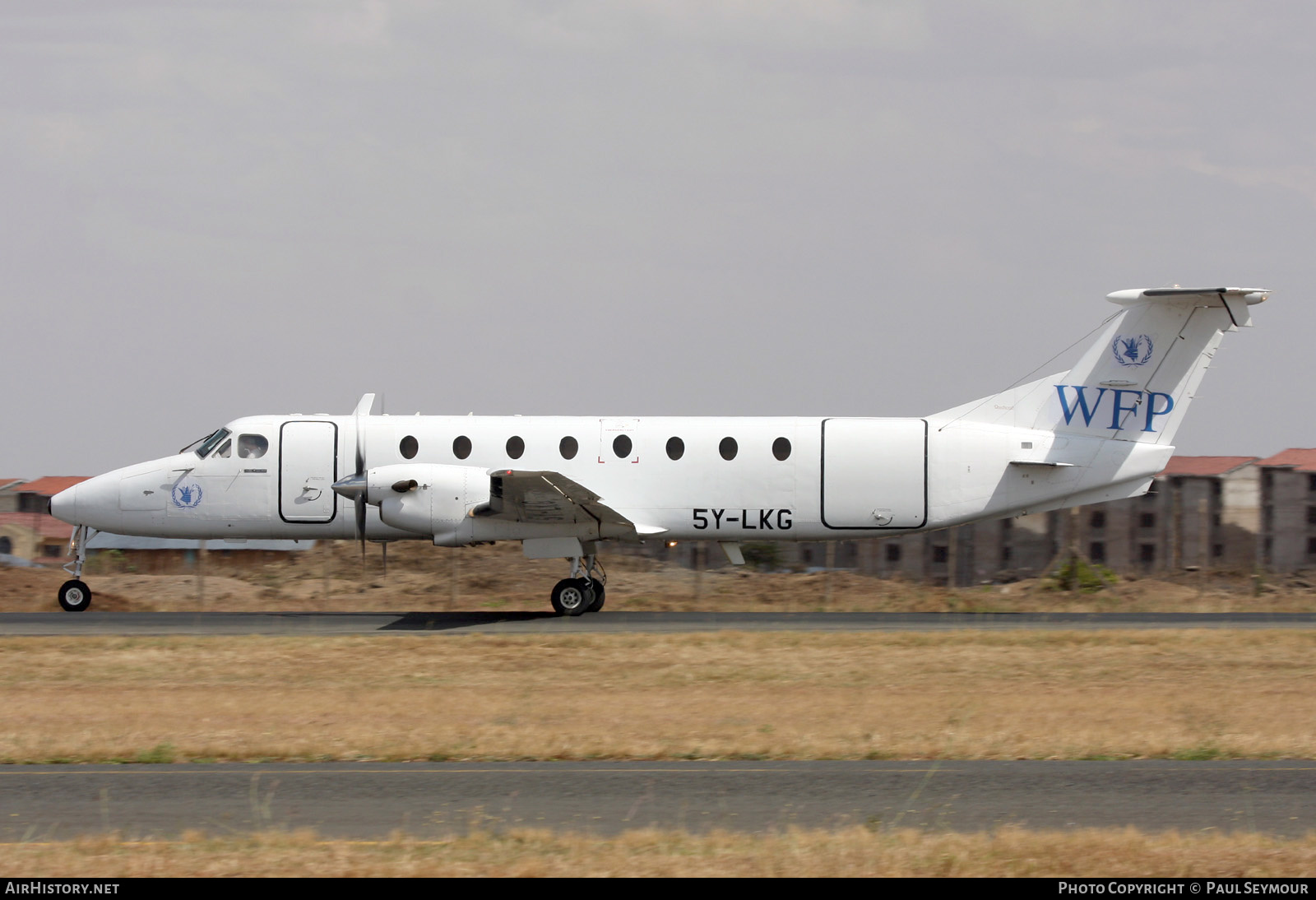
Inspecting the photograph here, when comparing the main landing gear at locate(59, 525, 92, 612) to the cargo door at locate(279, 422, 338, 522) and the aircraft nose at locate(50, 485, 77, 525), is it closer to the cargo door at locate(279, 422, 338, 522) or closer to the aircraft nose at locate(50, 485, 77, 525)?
the aircraft nose at locate(50, 485, 77, 525)

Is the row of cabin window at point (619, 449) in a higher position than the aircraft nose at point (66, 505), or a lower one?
higher

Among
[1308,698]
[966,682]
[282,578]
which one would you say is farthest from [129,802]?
[282,578]

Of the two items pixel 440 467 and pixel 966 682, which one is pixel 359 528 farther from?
pixel 966 682

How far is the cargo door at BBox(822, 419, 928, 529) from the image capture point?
23078 mm

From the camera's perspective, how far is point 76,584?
23.4 m

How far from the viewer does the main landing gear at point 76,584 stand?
76.4 feet

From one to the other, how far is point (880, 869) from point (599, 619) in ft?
50.0

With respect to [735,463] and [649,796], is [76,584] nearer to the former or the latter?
[735,463]

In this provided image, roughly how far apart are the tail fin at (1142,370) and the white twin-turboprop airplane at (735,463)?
29 millimetres

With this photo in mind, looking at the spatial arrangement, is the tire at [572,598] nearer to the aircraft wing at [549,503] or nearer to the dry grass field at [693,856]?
the aircraft wing at [549,503]

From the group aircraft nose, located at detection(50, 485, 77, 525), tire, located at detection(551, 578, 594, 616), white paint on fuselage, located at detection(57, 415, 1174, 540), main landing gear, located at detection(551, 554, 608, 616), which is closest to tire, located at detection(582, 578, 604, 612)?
main landing gear, located at detection(551, 554, 608, 616)

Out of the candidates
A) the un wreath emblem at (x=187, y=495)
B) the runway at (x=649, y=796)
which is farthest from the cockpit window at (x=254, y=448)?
the runway at (x=649, y=796)

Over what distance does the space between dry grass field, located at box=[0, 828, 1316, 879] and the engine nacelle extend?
46.3 feet

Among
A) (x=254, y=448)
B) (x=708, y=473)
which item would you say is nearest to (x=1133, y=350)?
(x=708, y=473)
